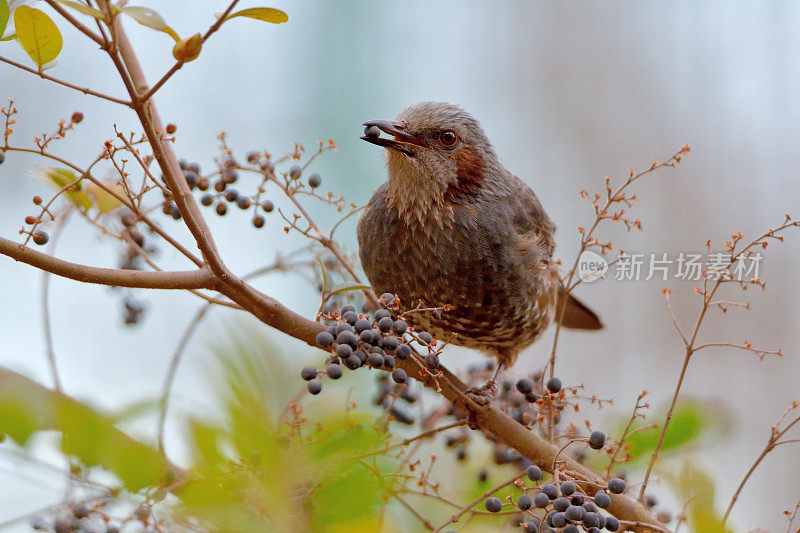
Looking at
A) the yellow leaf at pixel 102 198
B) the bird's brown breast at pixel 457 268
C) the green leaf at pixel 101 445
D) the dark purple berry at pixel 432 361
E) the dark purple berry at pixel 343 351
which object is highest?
the bird's brown breast at pixel 457 268

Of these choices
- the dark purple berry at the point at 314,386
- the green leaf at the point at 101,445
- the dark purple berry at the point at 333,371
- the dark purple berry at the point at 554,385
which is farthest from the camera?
the dark purple berry at the point at 554,385

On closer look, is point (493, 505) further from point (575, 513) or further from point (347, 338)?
point (347, 338)

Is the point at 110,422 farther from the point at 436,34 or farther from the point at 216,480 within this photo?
the point at 436,34

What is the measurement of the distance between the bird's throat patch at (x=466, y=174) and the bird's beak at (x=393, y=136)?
0.52ft

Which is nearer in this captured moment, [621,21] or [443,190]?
[443,190]

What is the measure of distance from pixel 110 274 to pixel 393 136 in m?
1.27

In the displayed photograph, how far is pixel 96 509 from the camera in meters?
1.24

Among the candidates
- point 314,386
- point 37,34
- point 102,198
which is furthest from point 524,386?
point 37,34

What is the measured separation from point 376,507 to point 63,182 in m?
1.21

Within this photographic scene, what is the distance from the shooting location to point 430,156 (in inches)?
104

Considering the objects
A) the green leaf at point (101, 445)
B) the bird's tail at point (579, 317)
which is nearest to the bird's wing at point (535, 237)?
the bird's tail at point (579, 317)

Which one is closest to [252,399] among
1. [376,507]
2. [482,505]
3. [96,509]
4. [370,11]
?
[376,507]

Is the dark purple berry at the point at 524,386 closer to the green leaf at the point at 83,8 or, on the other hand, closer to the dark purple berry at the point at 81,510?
the dark purple berry at the point at 81,510

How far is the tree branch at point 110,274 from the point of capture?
143cm
